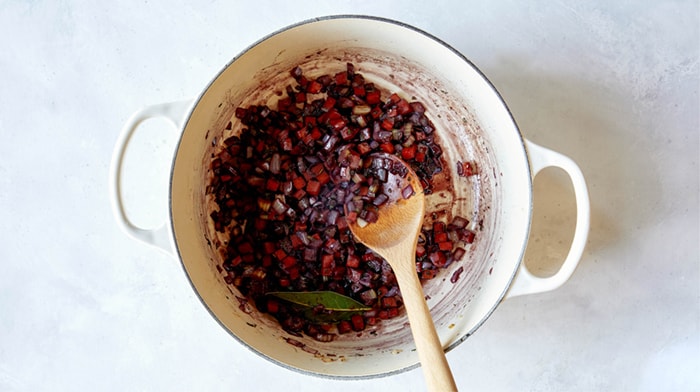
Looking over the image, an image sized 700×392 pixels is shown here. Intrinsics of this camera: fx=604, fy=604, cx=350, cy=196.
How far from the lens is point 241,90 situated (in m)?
1.82

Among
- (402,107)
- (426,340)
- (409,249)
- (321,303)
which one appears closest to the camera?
(426,340)

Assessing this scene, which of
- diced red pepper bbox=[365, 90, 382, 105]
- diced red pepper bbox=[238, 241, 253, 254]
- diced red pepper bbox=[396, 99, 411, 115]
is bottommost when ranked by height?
diced red pepper bbox=[238, 241, 253, 254]

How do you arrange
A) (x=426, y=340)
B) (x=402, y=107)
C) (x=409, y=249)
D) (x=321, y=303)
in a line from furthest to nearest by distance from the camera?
(x=402, y=107) < (x=321, y=303) < (x=409, y=249) < (x=426, y=340)

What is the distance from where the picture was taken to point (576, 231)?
160 centimetres

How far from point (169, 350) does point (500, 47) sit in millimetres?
1458

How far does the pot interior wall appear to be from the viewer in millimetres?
1658

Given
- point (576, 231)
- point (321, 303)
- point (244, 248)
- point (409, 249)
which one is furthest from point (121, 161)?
point (576, 231)

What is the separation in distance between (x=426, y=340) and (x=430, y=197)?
0.59 m

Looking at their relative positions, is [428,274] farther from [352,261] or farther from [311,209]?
[311,209]

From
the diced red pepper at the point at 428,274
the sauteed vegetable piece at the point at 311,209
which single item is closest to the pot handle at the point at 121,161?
Result: the sauteed vegetable piece at the point at 311,209

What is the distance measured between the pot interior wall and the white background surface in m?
0.19

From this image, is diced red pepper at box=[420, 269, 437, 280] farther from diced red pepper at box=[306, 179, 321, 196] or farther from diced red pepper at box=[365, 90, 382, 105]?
diced red pepper at box=[365, 90, 382, 105]

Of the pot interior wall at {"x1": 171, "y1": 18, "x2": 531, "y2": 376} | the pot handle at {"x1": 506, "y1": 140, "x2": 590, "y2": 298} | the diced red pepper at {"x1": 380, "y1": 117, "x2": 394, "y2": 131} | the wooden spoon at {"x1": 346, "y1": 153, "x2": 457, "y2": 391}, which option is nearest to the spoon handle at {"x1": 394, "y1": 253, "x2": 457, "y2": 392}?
the wooden spoon at {"x1": 346, "y1": 153, "x2": 457, "y2": 391}

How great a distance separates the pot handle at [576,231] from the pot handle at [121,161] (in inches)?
36.8
